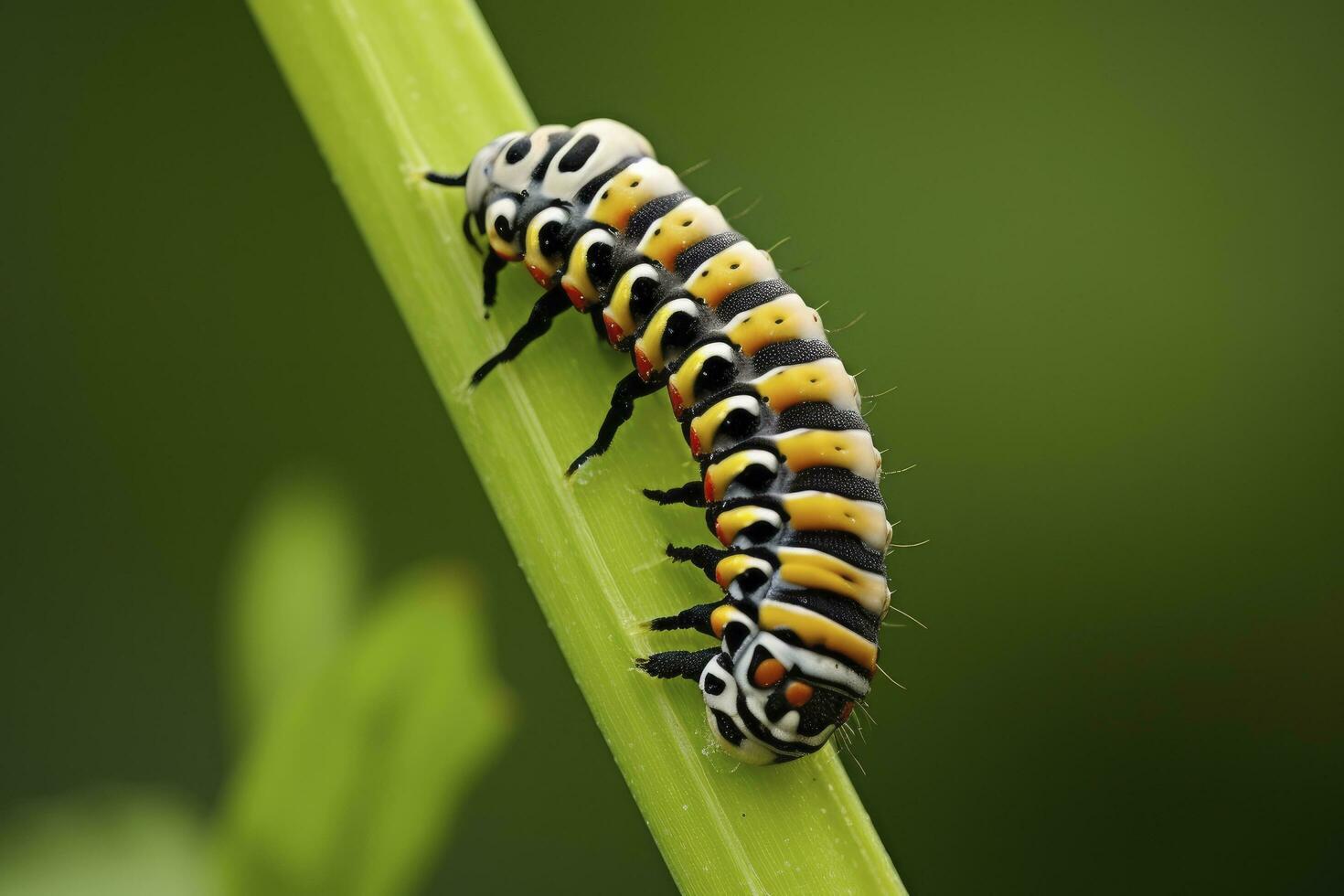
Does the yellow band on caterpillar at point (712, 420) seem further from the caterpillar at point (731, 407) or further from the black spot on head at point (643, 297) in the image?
the black spot on head at point (643, 297)

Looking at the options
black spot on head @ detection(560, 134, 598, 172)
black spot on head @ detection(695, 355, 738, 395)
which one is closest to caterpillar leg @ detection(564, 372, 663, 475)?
black spot on head @ detection(695, 355, 738, 395)

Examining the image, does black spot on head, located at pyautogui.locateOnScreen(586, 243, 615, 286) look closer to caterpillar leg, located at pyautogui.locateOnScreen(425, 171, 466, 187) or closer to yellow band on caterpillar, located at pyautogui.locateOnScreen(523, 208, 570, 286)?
yellow band on caterpillar, located at pyautogui.locateOnScreen(523, 208, 570, 286)

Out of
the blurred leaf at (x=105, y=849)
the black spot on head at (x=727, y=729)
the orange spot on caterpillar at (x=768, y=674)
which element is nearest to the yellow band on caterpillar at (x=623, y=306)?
the orange spot on caterpillar at (x=768, y=674)

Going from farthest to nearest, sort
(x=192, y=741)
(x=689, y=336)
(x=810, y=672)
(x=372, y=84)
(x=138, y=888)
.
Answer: (x=192, y=741) → (x=689, y=336) → (x=810, y=672) → (x=372, y=84) → (x=138, y=888)

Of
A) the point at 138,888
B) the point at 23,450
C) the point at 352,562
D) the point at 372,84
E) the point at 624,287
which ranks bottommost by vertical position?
the point at 138,888

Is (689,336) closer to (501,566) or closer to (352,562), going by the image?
(352,562)

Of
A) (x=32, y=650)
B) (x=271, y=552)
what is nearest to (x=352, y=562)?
(x=271, y=552)

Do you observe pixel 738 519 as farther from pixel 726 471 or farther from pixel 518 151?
pixel 518 151
